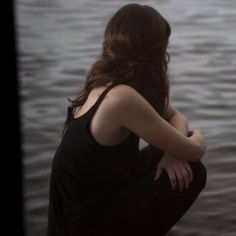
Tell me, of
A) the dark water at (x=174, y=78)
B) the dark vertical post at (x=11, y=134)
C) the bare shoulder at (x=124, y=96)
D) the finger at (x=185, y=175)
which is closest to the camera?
the dark vertical post at (x=11, y=134)

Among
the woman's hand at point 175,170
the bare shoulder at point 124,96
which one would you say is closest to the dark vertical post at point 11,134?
the bare shoulder at point 124,96

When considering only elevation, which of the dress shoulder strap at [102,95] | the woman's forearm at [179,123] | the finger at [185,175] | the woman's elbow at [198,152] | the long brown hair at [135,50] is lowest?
the finger at [185,175]

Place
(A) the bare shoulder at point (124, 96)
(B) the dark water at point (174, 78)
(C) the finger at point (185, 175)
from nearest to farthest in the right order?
(A) the bare shoulder at point (124, 96) → (C) the finger at point (185, 175) → (B) the dark water at point (174, 78)

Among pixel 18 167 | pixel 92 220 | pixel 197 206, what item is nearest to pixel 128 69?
pixel 92 220

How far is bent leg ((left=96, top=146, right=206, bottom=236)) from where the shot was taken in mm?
1042

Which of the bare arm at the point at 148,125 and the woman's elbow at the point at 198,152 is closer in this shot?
the bare arm at the point at 148,125

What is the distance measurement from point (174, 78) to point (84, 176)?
991 millimetres

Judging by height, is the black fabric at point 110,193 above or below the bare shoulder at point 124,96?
below

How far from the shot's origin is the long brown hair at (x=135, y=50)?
95 cm

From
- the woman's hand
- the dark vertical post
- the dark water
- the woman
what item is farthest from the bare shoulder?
the dark vertical post

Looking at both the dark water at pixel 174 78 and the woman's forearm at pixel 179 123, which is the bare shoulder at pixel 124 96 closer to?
the woman's forearm at pixel 179 123

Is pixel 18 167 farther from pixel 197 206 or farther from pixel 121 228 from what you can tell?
pixel 197 206

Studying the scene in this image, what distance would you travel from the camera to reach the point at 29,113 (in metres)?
1.58

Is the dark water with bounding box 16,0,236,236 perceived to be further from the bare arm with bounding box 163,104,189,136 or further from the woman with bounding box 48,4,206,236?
the bare arm with bounding box 163,104,189,136
